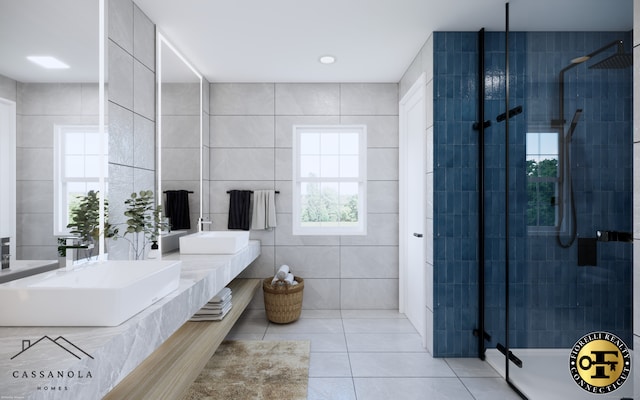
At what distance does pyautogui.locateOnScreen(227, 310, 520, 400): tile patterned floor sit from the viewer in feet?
7.88

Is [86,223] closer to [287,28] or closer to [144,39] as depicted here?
[144,39]

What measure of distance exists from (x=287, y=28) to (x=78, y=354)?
2488 mm

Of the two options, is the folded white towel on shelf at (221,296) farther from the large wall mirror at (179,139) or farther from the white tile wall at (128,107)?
the white tile wall at (128,107)

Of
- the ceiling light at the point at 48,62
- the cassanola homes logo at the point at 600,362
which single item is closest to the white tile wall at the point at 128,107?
the ceiling light at the point at 48,62

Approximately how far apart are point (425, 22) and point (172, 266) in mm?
2373

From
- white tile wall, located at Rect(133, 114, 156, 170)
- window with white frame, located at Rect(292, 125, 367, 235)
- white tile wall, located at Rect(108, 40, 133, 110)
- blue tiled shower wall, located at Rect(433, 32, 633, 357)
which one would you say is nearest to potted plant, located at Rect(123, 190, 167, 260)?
white tile wall, located at Rect(133, 114, 156, 170)

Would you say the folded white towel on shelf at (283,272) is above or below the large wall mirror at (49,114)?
below

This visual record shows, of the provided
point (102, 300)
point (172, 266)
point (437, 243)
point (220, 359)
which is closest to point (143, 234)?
point (172, 266)

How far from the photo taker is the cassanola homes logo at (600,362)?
1.61 m

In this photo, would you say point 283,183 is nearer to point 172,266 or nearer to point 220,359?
point 220,359

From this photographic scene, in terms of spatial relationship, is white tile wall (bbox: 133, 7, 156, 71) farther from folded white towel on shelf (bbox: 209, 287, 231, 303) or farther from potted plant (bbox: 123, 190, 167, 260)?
folded white towel on shelf (bbox: 209, 287, 231, 303)

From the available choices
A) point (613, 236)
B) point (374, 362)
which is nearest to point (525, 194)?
point (613, 236)

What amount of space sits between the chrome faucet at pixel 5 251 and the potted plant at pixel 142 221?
73 centimetres

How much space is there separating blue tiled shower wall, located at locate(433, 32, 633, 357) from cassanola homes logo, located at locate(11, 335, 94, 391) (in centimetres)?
201
